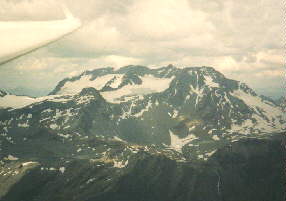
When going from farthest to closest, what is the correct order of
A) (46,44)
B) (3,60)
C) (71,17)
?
(71,17) < (46,44) < (3,60)

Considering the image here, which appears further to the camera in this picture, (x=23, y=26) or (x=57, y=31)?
(x=57, y=31)

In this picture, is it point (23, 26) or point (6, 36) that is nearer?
point (6, 36)

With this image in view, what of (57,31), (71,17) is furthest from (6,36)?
(71,17)

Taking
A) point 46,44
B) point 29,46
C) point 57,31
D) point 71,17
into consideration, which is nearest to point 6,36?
point 29,46

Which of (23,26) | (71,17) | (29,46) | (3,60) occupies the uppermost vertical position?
(71,17)

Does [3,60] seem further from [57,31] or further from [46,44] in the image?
[57,31]

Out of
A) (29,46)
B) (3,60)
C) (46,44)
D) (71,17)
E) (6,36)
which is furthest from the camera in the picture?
(71,17)

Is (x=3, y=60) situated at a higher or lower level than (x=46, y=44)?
lower

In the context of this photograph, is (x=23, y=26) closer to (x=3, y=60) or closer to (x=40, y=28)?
(x=40, y=28)

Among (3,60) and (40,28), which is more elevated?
(40,28)
